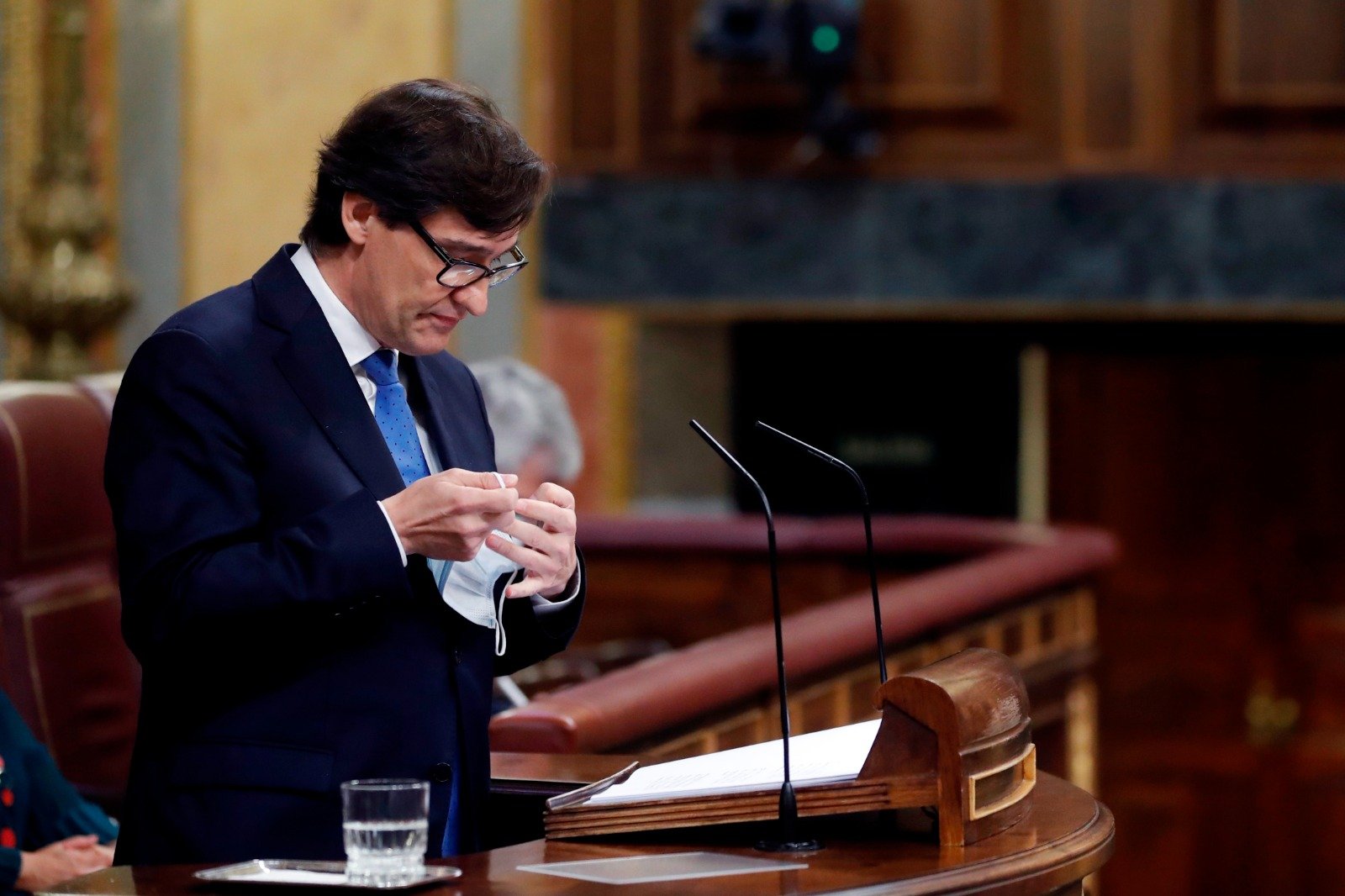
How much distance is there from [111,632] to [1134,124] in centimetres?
369

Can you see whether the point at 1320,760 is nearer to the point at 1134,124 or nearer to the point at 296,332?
the point at 1134,124

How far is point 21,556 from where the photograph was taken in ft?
9.75

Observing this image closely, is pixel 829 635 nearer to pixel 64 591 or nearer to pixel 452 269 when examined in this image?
pixel 64 591

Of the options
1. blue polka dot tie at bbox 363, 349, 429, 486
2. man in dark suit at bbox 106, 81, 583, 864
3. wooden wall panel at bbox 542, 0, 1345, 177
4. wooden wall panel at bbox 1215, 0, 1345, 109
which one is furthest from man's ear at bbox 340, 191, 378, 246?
wooden wall panel at bbox 1215, 0, 1345, 109

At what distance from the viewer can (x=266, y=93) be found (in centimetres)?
664

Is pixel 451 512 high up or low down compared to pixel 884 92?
down

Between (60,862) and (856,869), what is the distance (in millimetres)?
1207

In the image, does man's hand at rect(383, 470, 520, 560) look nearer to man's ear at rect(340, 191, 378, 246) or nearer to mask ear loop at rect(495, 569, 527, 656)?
mask ear loop at rect(495, 569, 527, 656)

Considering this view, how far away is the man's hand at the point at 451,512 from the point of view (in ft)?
5.27

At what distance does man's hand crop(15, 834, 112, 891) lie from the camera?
230 centimetres

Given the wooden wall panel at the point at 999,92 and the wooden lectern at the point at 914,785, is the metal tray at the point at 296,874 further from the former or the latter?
the wooden wall panel at the point at 999,92

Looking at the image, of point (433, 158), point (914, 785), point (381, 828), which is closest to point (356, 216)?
point (433, 158)

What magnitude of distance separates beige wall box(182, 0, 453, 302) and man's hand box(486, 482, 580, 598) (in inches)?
195

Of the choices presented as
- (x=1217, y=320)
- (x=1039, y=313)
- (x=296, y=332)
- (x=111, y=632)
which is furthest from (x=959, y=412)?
(x=296, y=332)
